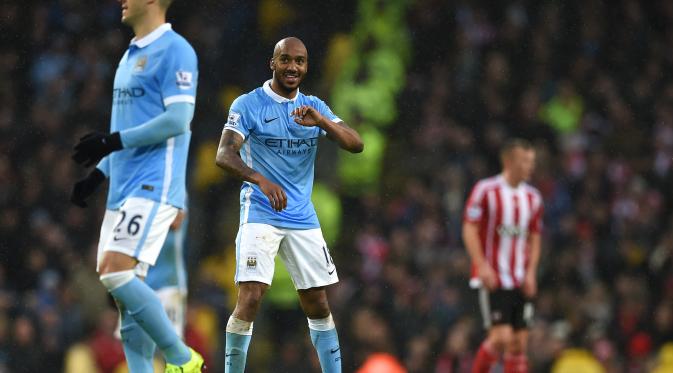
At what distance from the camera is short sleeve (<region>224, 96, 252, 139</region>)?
6285 millimetres

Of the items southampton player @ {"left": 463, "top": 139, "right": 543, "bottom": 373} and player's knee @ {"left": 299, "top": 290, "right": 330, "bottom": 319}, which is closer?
player's knee @ {"left": 299, "top": 290, "right": 330, "bottom": 319}

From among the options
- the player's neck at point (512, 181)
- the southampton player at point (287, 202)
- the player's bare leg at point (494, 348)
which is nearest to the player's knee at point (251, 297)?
the southampton player at point (287, 202)

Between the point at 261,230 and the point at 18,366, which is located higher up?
the point at 261,230

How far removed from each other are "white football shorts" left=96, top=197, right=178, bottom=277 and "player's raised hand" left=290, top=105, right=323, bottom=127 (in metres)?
0.82

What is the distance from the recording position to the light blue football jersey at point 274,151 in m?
6.35

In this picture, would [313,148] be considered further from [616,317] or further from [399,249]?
[616,317]

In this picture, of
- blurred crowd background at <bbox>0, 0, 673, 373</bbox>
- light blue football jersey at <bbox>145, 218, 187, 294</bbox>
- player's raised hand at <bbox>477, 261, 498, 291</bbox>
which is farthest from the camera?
blurred crowd background at <bbox>0, 0, 673, 373</bbox>

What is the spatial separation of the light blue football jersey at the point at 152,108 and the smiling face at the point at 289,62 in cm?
50

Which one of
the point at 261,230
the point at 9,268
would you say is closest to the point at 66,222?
the point at 9,268

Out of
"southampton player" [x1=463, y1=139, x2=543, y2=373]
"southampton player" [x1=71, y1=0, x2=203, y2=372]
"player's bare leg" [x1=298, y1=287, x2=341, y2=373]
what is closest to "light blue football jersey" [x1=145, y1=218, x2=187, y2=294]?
"southampton player" [x1=71, y1=0, x2=203, y2=372]

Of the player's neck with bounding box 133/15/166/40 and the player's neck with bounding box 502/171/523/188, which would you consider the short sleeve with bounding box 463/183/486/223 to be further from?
the player's neck with bounding box 133/15/166/40

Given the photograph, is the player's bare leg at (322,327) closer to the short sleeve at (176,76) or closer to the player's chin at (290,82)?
the player's chin at (290,82)

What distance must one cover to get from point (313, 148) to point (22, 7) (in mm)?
9651

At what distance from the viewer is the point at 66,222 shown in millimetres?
12836
